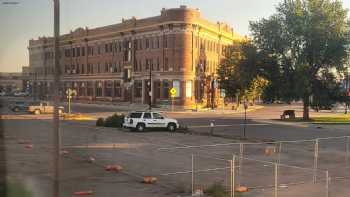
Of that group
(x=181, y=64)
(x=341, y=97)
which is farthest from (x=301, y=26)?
(x=181, y=64)

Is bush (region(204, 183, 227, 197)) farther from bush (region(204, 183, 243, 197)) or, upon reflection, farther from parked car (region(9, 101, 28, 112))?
parked car (region(9, 101, 28, 112))

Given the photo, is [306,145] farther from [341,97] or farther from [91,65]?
[91,65]

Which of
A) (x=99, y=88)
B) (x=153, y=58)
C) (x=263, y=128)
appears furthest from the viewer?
(x=99, y=88)

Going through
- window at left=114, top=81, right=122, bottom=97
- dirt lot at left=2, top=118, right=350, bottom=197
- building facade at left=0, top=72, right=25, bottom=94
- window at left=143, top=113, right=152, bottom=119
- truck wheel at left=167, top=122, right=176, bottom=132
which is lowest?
dirt lot at left=2, top=118, right=350, bottom=197

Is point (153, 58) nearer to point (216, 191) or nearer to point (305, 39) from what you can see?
point (305, 39)

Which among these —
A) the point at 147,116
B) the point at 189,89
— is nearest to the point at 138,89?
the point at 189,89

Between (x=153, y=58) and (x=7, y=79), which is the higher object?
(x=153, y=58)

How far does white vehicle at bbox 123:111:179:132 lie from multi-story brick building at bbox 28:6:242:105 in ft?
113

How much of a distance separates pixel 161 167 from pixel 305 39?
146ft

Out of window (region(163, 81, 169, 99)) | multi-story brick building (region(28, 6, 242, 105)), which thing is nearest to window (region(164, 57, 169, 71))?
multi-story brick building (region(28, 6, 242, 105))

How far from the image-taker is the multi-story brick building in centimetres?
8412

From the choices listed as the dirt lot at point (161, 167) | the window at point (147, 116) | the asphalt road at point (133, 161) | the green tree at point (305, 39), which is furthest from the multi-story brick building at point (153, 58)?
the dirt lot at point (161, 167)

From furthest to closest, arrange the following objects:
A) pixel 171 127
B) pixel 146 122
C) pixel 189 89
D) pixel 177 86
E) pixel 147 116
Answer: pixel 189 89, pixel 177 86, pixel 171 127, pixel 147 116, pixel 146 122

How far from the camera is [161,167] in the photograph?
70.5ft
